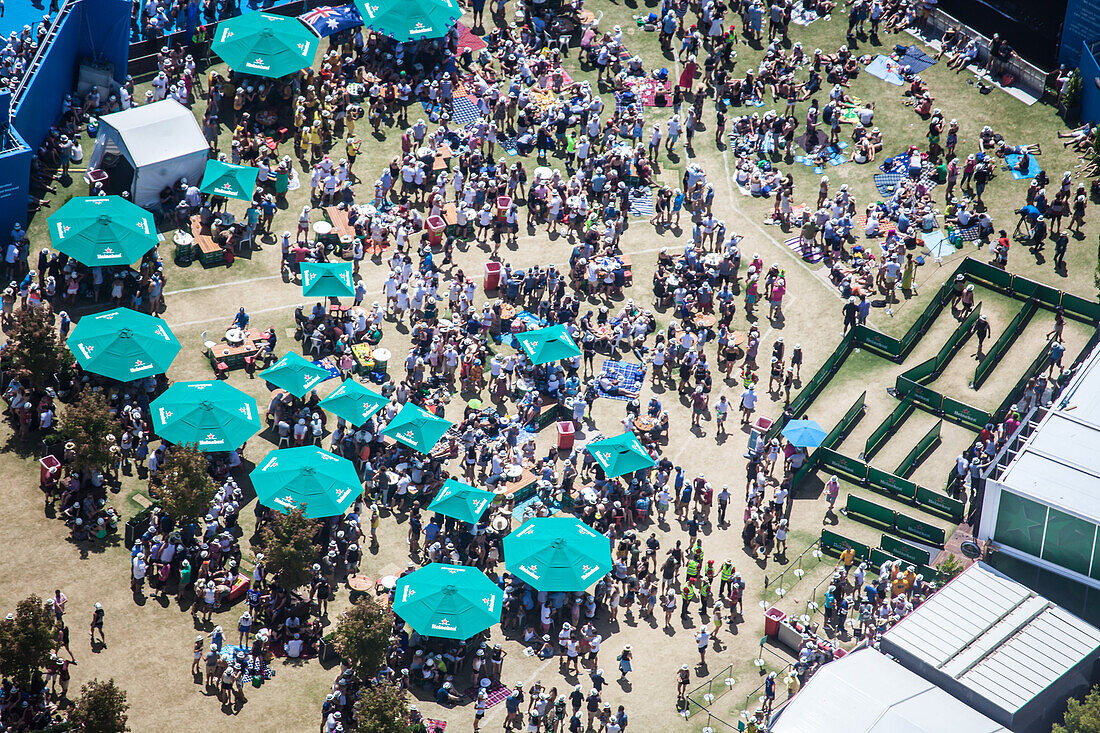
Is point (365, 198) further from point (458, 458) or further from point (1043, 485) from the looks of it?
point (1043, 485)

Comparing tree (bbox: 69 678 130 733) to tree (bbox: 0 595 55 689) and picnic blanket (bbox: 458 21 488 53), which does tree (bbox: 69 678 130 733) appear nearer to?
tree (bbox: 0 595 55 689)

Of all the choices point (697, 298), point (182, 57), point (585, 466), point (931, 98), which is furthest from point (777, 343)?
point (182, 57)

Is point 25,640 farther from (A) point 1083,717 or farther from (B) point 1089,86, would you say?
(B) point 1089,86

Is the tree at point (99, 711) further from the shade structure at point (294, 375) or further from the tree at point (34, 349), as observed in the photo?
the shade structure at point (294, 375)

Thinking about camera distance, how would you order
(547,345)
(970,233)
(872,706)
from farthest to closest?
(970,233) → (547,345) → (872,706)

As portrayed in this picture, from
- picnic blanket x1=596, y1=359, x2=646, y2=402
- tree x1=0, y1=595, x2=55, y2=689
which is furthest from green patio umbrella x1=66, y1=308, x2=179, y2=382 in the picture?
picnic blanket x1=596, y1=359, x2=646, y2=402

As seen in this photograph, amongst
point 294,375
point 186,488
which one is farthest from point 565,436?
point 186,488

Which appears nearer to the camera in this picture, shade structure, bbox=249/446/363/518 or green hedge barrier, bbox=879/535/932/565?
shade structure, bbox=249/446/363/518

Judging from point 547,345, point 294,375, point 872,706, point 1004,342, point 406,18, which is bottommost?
point 294,375
